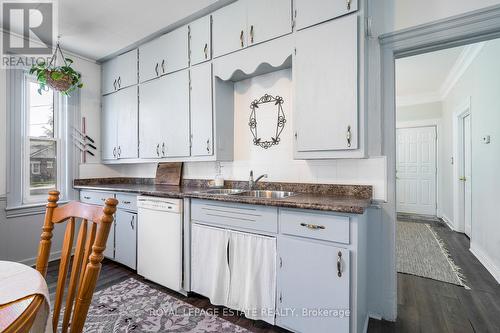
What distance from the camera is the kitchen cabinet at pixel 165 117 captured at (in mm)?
2801

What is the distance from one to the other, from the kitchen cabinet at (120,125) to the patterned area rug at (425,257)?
11.8 ft

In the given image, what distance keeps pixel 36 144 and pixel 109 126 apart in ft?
2.83

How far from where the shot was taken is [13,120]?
2.91 m

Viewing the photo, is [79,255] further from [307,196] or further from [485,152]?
[485,152]

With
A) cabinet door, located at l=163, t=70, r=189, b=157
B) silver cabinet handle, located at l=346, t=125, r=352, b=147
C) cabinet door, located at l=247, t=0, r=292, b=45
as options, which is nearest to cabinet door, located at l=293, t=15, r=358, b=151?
silver cabinet handle, located at l=346, t=125, r=352, b=147

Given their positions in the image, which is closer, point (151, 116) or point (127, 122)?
point (151, 116)

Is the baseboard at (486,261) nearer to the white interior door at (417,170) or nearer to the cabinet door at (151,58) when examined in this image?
the white interior door at (417,170)

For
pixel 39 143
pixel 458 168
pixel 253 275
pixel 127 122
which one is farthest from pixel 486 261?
pixel 39 143

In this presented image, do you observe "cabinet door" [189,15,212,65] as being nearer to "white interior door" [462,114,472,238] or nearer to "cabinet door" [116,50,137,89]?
"cabinet door" [116,50,137,89]

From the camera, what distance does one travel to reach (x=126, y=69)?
11.1ft

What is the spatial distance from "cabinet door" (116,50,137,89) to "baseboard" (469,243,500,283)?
15.0 ft

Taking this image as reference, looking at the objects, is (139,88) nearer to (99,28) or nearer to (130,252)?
(99,28)

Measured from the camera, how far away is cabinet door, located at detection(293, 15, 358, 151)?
1.81 m

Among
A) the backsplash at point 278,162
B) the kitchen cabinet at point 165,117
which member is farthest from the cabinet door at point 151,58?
the backsplash at point 278,162
